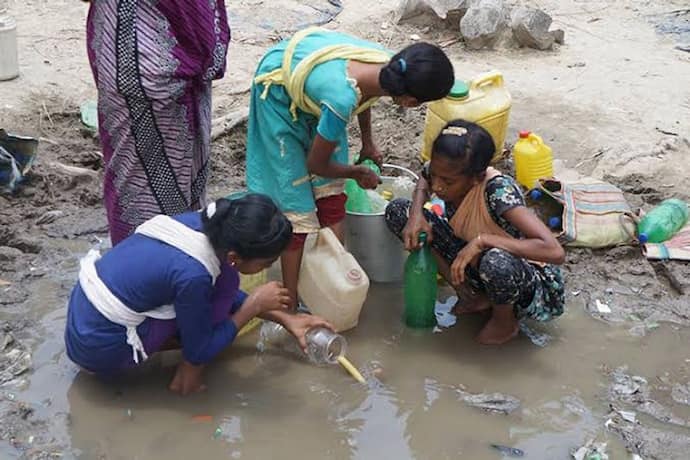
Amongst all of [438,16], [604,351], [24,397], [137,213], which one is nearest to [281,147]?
[137,213]

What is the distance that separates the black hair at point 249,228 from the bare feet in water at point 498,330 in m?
1.19

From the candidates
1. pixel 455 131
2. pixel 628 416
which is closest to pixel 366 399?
pixel 628 416

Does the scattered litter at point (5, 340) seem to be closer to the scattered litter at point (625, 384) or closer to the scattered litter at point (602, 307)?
the scattered litter at point (625, 384)

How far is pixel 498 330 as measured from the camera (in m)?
3.64

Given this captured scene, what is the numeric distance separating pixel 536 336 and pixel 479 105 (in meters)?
1.33

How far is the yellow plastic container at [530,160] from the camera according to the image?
4.68 meters

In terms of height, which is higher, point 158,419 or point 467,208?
point 467,208

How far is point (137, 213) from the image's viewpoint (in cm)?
346

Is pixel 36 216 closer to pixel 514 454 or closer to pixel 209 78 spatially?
pixel 209 78

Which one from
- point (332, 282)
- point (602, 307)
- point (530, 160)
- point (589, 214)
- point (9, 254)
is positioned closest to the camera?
point (332, 282)

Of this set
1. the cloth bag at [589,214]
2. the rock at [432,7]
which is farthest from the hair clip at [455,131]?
the rock at [432,7]

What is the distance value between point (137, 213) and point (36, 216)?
1.24 metres

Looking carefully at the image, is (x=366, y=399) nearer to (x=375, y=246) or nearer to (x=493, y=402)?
(x=493, y=402)

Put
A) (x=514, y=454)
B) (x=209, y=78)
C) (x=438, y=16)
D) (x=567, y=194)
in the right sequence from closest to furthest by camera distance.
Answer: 1. (x=514, y=454)
2. (x=209, y=78)
3. (x=567, y=194)
4. (x=438, y=16)
